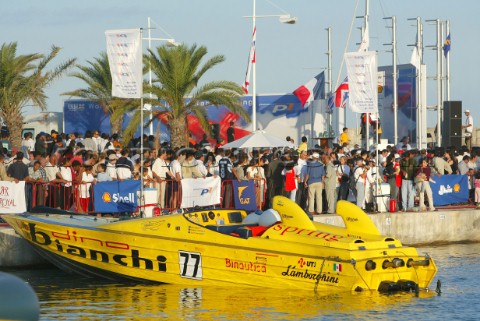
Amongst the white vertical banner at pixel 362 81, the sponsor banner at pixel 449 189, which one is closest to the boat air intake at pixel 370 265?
the white vertical banner at pixel 362 81

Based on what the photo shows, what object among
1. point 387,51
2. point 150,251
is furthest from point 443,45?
point 150,251

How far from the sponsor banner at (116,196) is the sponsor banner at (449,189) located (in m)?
9.48

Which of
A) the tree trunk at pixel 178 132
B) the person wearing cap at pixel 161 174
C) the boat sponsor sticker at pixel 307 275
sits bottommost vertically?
the boat sponsor sticker at pixel 307 275

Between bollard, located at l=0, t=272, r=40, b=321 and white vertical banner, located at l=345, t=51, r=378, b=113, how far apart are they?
22087 millimetres

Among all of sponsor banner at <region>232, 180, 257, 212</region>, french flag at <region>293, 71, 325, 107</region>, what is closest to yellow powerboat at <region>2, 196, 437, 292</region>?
sponsor banner at <region>232, 180, 257, 212</region>

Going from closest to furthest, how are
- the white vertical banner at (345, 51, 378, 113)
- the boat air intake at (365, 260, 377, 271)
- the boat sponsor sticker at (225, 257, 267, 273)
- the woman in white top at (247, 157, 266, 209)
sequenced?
the boat air intake at (365, 260, 377, 271) → the boat sponsor sticker at (225, 257, 267, 273) → the woman in white top at (247, 157, 266, 209) → the white vertical banner at (345, 51, 378, 113)

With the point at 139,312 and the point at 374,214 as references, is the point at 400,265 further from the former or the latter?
the point at 374,214

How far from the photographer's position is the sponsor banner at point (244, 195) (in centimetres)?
3005

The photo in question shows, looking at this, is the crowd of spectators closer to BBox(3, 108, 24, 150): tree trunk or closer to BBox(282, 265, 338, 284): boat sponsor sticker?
BBox(282, 265, 338, 284): boat sponsor sticker

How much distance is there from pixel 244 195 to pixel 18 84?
1729cm

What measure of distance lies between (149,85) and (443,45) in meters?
16.2

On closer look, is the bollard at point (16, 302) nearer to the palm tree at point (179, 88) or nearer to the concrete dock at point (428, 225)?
the concrete dock at point (428, 225)

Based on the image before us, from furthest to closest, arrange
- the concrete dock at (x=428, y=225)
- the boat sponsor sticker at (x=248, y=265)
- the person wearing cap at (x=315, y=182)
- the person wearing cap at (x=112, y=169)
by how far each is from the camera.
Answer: the concrete dock at (x=428, y=225), the person wearing cap at (x=315, y=182), the person wearing cap at (x=112, y=169), the boat sponsor sticker at (x=248, y=265)

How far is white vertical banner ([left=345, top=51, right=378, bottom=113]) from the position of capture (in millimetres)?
31547
